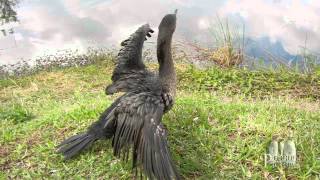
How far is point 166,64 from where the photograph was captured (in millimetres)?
5773

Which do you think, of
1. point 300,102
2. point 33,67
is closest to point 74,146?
point 300,102

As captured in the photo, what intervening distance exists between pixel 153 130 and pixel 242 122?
1514 mm

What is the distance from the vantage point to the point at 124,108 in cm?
481

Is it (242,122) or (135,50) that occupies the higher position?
(135,50)

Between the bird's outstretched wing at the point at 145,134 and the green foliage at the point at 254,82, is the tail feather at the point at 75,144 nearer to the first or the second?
the bird's outstretched wing at the point at 145,134

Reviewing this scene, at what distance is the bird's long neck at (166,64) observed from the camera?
555 centimetres

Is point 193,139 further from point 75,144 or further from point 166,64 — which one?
point 75,144

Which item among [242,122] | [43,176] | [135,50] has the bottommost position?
[43,176]

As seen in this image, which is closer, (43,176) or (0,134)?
(43,176)

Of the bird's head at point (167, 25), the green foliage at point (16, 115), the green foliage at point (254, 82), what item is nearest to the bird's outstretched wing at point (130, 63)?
the bird's head at point (167, 25)

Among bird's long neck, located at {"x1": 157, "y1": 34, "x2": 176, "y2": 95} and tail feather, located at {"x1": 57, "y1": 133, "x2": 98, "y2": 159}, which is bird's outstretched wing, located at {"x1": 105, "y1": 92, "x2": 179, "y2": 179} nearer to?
tail feather, located at {"x1": 57, "y1": 133, "x2": 98, "y2": 159}

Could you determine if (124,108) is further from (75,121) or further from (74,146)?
(75,121)

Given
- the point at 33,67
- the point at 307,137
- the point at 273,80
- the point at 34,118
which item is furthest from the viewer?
the point at 33,67

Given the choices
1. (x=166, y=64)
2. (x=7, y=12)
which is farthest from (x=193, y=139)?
(x=7, y=12)
